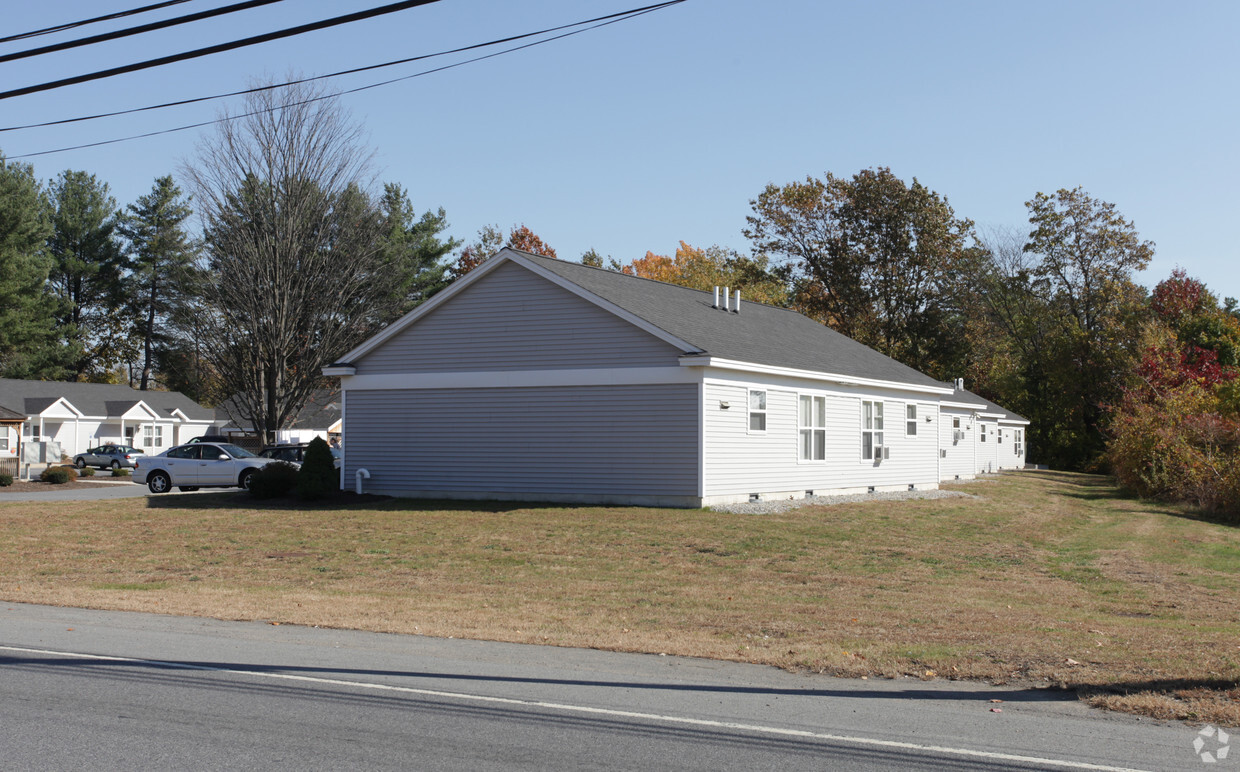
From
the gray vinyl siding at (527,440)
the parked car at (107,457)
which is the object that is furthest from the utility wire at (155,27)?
the parked car at (107,457)

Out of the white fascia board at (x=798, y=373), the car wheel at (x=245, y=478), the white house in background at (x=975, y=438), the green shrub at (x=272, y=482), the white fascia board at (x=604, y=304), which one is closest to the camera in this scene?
the white fascia board at (x=798, y=373)

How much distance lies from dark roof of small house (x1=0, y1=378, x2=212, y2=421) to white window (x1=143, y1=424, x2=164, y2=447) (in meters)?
1.46

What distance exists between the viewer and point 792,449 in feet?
83.4

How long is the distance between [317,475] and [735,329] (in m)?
11.3

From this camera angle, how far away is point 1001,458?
53156 mm

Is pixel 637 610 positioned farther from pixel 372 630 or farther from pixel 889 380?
pixel 889 380

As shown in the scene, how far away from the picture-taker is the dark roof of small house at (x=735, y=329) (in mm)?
23595

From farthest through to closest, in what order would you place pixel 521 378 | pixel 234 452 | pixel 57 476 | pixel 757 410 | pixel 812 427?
pixel 57 476
pixel 234 452
pixel 812 427
pixel 521 378
pixel 757 410

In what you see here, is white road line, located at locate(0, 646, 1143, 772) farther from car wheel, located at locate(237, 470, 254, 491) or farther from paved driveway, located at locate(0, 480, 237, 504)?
car wheel, located at locate(237, 470, 254, 491)

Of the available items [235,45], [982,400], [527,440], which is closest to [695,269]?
[982,400]

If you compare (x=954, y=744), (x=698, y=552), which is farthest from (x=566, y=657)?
(x=698, y=552)

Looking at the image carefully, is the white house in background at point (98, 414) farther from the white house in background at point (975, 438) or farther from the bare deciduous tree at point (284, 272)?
the white house in background at point (975, 438)

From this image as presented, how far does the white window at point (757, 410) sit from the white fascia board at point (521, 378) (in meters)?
2.35

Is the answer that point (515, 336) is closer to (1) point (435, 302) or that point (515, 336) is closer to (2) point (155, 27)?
(1) point (435, 302)
